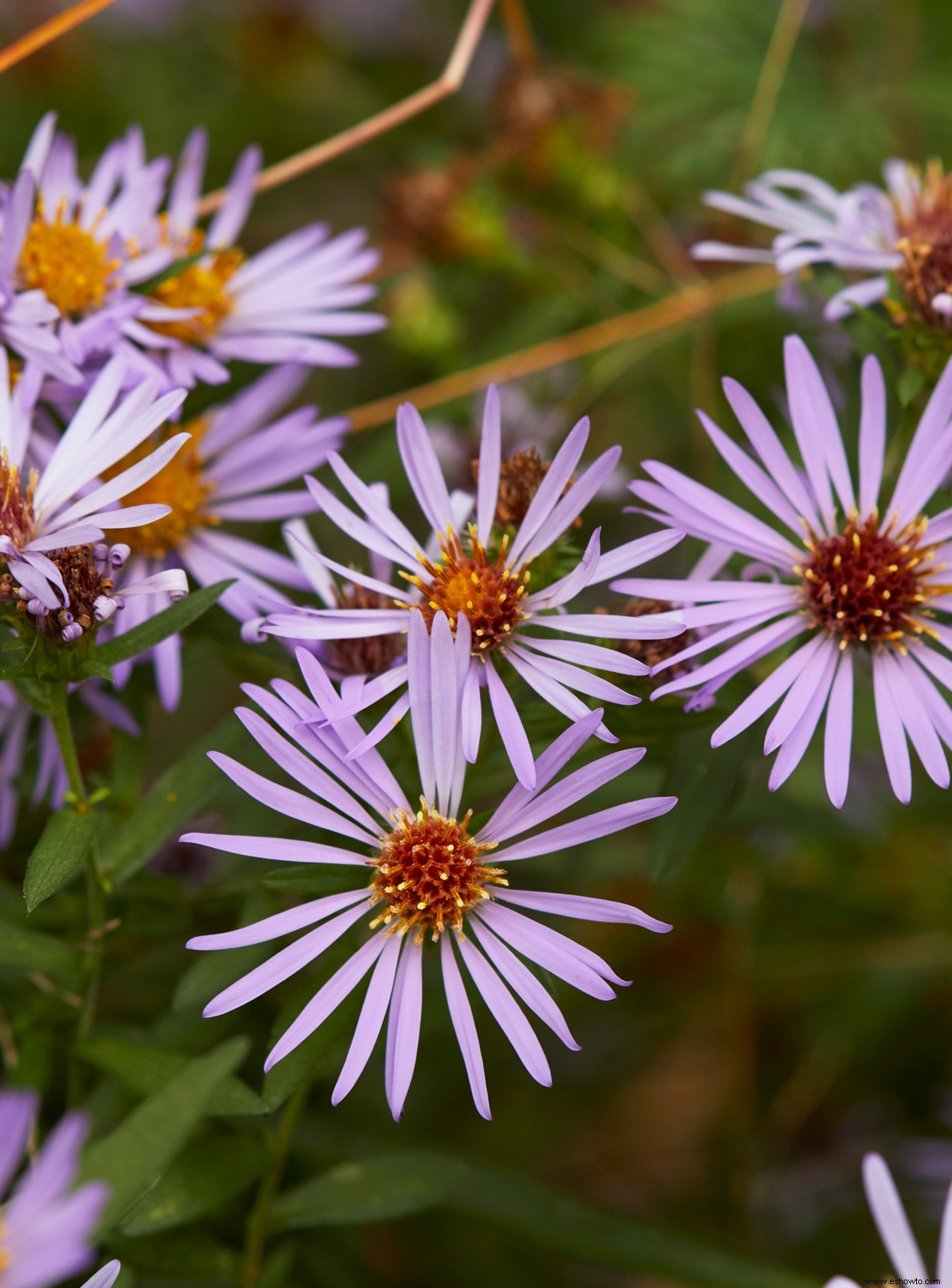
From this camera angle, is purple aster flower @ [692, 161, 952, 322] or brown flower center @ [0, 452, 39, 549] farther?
purple aster flower @ [692, 161, 952, 322]

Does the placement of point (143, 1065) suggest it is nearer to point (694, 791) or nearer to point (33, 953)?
point (33, 953)

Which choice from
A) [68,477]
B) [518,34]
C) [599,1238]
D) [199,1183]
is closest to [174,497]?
[68,477]

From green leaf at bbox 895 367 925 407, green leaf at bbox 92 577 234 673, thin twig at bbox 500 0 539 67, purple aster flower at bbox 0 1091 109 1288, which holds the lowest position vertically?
purple aster flower at bbox 0 1091 109 1288

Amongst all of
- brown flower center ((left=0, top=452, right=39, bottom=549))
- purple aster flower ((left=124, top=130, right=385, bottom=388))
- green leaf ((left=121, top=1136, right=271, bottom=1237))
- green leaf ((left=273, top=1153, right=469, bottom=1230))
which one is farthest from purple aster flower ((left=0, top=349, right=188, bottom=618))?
green leaf ((left=273, top=1153, right=469, bottom=1230))

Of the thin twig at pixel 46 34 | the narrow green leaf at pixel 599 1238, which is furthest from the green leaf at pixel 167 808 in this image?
the thin twig at pixel 46 34

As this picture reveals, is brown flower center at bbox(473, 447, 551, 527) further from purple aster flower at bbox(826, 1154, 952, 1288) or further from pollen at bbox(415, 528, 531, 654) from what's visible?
purple aster flower at bbox(826, 1154, 952, 1288)

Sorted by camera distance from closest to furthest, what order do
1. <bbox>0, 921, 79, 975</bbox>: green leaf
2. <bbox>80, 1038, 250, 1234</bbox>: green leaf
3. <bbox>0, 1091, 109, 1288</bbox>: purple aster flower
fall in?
<bbox>0, 1091, 109, 1288</bbox>: purple aster flower < <bbox>80, 1038, 250, 1234</bbox>: green leaf < <bbox>0, 921, 79, 975</bbox>: green leaf

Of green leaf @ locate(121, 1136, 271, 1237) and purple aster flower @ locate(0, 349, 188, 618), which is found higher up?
purple aster flower @ locate(0, 349, 188, 618)

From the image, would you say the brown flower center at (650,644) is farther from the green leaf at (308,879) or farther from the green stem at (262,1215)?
the green stem at (262,1215)
